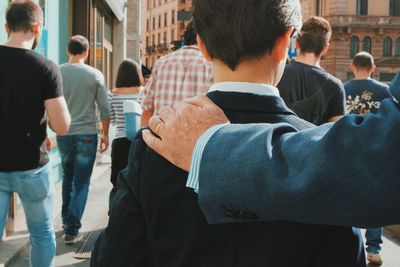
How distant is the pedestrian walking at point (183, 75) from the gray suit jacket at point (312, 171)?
324cm

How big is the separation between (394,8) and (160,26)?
1729 inches

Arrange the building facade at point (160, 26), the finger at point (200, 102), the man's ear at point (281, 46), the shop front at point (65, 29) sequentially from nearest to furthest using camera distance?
1. the finger at point (200, 102)
2. the man's ear at point (281, 46)
3. the shop front at point (65, 29)
4. the building facade at point (160, 26)

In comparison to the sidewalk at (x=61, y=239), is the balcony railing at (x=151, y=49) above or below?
above

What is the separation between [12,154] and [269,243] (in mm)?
2524

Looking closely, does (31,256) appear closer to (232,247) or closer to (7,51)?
(7,51)

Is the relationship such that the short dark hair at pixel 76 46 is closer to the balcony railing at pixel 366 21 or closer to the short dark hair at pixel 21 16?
the short dark hair at pixel 21 16

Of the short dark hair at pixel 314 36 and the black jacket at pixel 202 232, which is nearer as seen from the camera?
the black jacket at pixel 202 232

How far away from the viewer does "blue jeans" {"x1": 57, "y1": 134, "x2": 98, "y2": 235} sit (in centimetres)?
571

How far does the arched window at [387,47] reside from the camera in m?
57.6

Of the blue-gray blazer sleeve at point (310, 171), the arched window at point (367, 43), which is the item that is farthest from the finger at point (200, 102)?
the arched window at point (367, 43)

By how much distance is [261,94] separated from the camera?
1.38 meters

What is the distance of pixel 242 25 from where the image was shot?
1.33m

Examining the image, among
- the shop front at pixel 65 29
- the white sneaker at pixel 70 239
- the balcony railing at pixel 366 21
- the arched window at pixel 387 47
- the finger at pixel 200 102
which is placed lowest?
the white sneaker at pixel 70 239

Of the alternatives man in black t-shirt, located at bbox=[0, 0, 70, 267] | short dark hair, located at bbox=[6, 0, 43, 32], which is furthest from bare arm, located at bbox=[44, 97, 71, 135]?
short dark hair, located at bbox=[6, 0, 43, 32]
